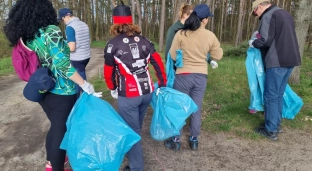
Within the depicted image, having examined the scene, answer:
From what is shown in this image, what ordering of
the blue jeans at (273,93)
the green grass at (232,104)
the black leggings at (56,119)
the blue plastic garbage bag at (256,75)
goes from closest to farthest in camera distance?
the black leggings at (56,119) < the blue jeans at (273,93) < the blue plastic garbage bag at (256,75) < the green grass at (232,104)

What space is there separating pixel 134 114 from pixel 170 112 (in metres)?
0.51

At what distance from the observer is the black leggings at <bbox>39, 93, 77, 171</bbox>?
247cm

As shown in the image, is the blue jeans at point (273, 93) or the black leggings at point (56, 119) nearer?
the black leggings at point (56, 119)

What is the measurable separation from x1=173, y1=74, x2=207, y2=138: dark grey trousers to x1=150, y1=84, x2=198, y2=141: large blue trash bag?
0.24m

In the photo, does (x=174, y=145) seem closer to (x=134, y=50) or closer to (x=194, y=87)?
(x=194, y=87)

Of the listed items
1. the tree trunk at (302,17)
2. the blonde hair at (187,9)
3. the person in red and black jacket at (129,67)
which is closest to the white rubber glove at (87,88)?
the person in red and black jacket at (129,67)

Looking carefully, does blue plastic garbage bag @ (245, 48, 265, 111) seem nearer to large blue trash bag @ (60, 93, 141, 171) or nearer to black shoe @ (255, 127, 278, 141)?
black shoe @ (255, 127, 278, 141)

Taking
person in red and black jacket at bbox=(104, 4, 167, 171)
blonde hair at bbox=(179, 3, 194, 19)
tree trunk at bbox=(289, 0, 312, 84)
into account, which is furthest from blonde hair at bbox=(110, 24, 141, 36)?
tree trunk at bbox=(289, 0, 312, 84)

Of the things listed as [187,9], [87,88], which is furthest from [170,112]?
[187,9]

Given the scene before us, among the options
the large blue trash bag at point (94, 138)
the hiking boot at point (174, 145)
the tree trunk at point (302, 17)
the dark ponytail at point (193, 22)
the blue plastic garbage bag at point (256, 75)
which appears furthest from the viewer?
the tree trunk at point (302, 17)

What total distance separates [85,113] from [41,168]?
1.11m

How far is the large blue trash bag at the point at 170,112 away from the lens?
3.05 meters

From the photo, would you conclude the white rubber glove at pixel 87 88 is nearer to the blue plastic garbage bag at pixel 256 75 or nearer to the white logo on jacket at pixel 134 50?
the white logo on jacket at pixel 134 50

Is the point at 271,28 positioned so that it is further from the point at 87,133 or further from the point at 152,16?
the point at 152,16
